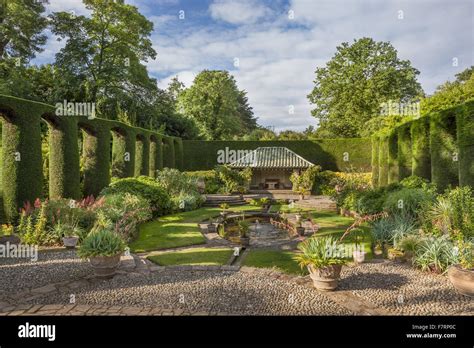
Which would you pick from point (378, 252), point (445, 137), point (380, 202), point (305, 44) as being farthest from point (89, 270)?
point (445, 137)

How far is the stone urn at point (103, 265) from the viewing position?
249 inches

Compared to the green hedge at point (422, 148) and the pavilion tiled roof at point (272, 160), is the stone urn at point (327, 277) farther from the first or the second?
the pavilion tiled roof at point (272, 160)

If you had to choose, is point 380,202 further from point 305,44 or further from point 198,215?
point 198,215

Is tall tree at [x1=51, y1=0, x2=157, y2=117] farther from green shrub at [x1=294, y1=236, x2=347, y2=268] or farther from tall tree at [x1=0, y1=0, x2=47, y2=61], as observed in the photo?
green shrub at [x1=294, y1=236, x2=347, y2=268]

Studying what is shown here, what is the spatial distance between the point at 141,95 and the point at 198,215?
2121 cm

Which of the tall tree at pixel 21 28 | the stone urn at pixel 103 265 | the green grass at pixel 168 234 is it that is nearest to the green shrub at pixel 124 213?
the green grass at pixel 168 234

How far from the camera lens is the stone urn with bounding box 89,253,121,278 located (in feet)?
20.8

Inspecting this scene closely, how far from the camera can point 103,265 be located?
6.35m

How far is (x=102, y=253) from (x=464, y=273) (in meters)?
7.08

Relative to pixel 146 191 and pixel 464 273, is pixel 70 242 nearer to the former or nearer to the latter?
pixel 146 191

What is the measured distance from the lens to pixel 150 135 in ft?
71.8

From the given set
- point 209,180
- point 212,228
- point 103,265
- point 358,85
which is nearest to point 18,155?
point 103,265
